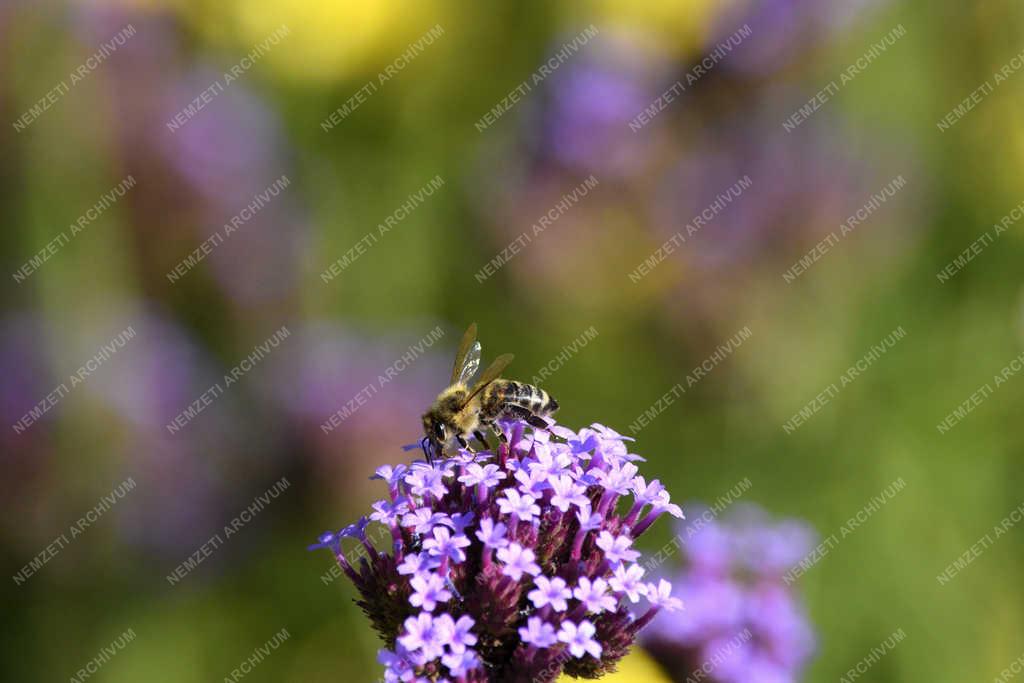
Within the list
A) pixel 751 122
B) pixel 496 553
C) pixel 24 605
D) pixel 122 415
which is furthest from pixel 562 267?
pixel 496 553

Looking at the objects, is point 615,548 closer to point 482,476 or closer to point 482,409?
point 482,476

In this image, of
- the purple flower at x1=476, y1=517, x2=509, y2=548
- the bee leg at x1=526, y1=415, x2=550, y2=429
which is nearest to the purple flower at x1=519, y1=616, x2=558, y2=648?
the purple flower at x1=476, y1=517, x2=509, y2=548

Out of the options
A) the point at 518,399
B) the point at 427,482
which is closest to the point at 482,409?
the point at 518,399

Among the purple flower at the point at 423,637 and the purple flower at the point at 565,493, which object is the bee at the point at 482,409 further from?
the purple flower at the point at 423,637

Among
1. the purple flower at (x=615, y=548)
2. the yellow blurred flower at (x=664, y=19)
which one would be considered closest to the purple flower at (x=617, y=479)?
the purple flower at (x=615, y=548)

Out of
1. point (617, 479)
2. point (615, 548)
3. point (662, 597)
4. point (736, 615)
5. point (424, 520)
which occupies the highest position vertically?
point (424, 520)

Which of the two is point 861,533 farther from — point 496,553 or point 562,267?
point 496,553

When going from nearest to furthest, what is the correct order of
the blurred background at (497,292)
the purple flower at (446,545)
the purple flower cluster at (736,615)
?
the purple flower at (446,545) → the purple flower cluster at (736,615) → the blurred background at (497,292)
